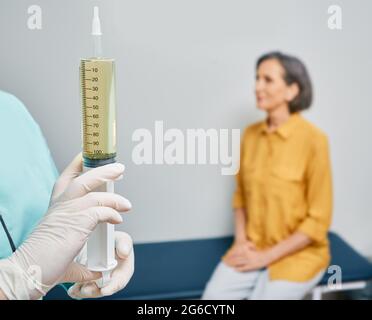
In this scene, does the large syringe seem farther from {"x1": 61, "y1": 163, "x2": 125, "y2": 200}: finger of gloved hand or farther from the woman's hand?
the woman's hand

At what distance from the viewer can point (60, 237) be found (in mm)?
745

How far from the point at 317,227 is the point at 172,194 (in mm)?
373

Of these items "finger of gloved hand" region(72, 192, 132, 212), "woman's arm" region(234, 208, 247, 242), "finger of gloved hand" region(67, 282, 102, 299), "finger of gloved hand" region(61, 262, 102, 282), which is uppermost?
"finger of gloved hand" region(72, 192, 132, 212)

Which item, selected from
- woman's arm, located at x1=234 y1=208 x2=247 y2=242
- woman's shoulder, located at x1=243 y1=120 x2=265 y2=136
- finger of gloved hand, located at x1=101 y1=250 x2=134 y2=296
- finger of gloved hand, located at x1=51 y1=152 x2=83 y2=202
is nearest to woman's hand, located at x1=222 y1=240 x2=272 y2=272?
woman's arm, located at x1=234 y1=208 x2=247 y2=242

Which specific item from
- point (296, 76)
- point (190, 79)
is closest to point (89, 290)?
point (190, 79)

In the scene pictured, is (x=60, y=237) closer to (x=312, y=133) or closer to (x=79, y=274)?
(x=79, y=274)

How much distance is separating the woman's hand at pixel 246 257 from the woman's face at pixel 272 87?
0.35m

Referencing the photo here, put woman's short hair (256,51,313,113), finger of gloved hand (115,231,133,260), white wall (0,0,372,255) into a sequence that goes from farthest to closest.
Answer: woman's short hair (256,51,313,113) → white wall (0,0,372,255) → finger of gloved hand (115,231,133,260)

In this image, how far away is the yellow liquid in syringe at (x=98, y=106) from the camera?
2.34 feet

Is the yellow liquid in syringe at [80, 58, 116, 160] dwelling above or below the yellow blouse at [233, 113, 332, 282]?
above

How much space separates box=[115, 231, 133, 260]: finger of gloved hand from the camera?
32.0 inches

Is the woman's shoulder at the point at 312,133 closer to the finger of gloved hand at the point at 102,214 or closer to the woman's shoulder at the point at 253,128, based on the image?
the woman's shoulder at the point at 253,128

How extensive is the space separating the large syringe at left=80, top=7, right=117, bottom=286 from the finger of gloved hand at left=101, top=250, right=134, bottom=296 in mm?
A: 69

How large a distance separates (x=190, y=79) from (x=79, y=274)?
1.87 ft
